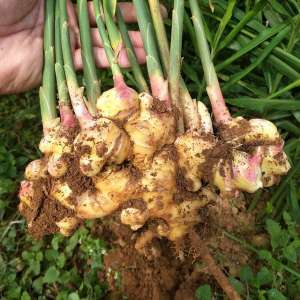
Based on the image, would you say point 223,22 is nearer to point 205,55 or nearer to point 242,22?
point 242,22

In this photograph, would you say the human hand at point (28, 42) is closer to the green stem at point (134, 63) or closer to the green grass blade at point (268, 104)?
the green stem at point (134, 63)

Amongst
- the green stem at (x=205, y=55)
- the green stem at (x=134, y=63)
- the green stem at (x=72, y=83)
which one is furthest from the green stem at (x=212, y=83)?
the green stem at (x=72, y=83)

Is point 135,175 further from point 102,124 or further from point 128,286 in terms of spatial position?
point 128,286

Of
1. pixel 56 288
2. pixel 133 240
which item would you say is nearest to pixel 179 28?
pixel 133 240

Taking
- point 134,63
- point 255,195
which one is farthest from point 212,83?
point 255,195

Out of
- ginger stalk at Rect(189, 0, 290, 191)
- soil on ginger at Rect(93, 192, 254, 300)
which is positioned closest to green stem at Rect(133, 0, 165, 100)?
ginger stalk at Rect(189, 0, 290, 191)

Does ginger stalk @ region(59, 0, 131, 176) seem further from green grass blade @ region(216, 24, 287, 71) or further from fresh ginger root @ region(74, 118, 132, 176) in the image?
green grass blade @ region(216, 24, 287, 71)
